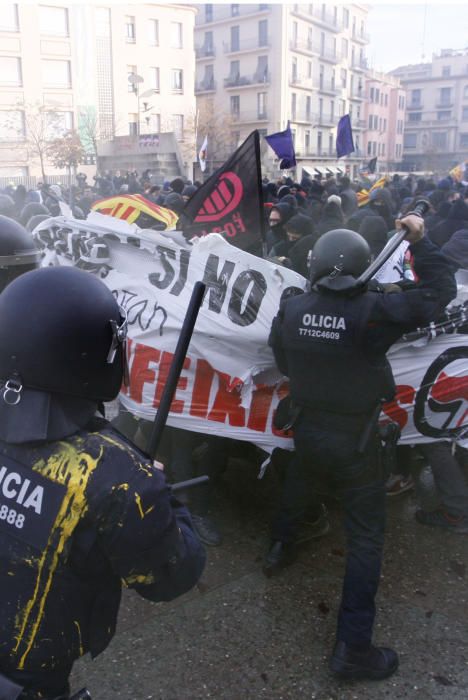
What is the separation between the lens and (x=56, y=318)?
1.53 m

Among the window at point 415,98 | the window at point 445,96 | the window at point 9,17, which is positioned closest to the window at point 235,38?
the window at point 9,17

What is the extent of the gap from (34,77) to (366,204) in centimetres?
4008

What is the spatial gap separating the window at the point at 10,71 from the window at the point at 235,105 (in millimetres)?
22630

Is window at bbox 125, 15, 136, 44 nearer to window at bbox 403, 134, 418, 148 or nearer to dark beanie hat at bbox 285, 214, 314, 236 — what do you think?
dark beanie hat at bbox 285, 214, 314, 236

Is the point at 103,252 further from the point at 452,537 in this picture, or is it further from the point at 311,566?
the point at 452,537

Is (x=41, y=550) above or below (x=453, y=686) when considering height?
above

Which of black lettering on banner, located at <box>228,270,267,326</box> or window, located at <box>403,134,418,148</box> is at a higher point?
window, located at <box>403,134,418,148</box>

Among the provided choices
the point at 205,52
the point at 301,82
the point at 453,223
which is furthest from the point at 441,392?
the point at 205,52

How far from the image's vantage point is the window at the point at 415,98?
91.2 meters

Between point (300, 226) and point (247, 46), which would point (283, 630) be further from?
point (247, 46)

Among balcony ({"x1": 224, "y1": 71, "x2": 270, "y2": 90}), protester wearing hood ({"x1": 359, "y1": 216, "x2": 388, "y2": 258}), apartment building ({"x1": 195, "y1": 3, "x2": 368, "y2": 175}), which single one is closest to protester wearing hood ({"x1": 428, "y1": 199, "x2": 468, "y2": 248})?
protester wearing hood ({"x1": 359, "y1": 216, "x2": 388, "y2": 258})

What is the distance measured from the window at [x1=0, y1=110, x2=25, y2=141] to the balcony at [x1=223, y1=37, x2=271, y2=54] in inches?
1002

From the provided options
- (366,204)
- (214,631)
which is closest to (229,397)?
(214,631)

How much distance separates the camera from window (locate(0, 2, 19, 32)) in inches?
1636
